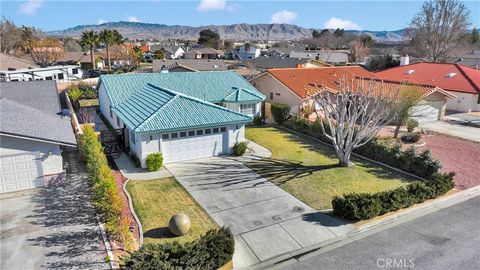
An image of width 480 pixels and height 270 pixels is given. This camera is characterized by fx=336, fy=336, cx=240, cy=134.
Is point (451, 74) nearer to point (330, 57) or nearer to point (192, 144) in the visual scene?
point (192, 144)

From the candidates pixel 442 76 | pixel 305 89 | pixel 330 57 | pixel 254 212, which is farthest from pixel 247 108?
pixel 330 57

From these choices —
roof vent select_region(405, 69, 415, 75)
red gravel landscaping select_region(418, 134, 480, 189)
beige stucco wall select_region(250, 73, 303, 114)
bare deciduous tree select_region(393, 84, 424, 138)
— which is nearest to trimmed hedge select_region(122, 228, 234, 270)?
red gravel landscaping select_region(418, 134, 480, 189)

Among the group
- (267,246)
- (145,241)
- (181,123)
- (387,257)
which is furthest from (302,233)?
(181,123)

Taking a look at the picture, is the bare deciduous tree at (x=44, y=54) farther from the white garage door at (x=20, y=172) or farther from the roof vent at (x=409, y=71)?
the roof vent at (x=409, y=71)

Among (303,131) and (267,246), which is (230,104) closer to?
(303,131)

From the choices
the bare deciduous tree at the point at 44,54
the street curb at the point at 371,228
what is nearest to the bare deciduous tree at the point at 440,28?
the street curb at the point at 371,228

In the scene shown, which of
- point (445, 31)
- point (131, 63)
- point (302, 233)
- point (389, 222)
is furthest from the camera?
point (131, 63)
